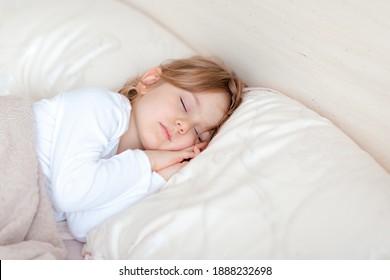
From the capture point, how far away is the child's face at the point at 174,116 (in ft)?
3.46

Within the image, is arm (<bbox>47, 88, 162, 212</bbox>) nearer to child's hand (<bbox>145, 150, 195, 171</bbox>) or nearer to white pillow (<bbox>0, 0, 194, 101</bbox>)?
child's hand (<bbox>145, 150, 195, 171</bbox>)

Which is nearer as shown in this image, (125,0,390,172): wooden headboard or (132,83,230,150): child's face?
(125,0,390,172): wooden headboard

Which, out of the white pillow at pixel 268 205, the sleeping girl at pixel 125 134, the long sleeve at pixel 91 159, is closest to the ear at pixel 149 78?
the sleeping girl at pixel 125 134

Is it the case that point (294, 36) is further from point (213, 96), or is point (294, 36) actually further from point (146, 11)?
point (146, 11)

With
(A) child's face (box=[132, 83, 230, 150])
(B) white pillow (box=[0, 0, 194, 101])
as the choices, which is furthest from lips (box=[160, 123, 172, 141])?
(B) white pillow (box=[0, 0, 194, 101])

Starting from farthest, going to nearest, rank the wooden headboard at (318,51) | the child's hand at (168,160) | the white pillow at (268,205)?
the child's hand at (168,160), the wooden headboard at (318,51), the white pillow at (268,205)

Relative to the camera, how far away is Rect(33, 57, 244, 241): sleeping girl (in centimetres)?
93

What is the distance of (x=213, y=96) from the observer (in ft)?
3.66

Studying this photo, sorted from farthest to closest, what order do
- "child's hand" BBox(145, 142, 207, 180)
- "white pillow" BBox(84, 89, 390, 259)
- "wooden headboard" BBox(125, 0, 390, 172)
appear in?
"child's hand" BBox(145, 142, 207, 180)
"wooden headboard" BBox(125, 0, 390, 172)
"white pillow" BBox(84, 89, 390, 259)

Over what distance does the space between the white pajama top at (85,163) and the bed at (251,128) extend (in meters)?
0.04

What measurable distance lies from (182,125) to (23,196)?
1.18 feet

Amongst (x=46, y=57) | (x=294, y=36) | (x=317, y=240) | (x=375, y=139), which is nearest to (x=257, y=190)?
(x=317, y=240)

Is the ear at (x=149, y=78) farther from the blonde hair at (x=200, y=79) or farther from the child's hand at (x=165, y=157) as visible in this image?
the child's hand at (x=165, y=157)

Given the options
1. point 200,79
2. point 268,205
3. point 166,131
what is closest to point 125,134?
point 166,131
